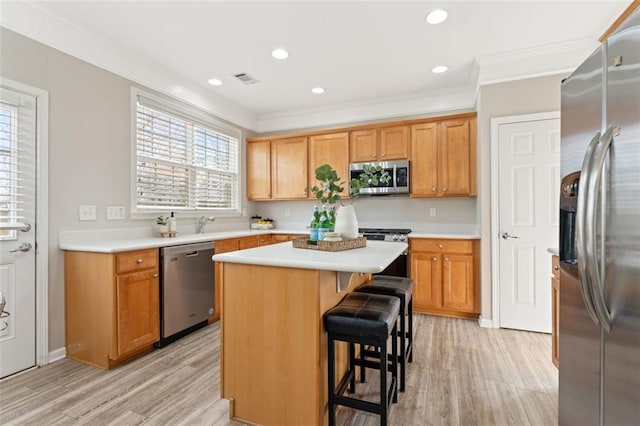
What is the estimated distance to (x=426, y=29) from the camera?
8.72ft

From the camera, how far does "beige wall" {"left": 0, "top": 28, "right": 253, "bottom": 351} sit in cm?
238

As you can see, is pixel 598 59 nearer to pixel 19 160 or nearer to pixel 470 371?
pixel 470 371

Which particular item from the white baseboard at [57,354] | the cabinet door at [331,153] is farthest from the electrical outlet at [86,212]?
the cabinet door at [331,153]

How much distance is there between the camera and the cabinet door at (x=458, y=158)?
3643mm

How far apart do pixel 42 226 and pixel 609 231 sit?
3.36m

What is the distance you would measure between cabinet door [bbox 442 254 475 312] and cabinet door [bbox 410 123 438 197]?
0.84 metres

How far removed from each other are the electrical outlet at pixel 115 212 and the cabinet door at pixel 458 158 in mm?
3479

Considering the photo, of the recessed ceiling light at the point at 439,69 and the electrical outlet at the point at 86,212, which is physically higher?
the recessed ceiling light at the point at 439,69

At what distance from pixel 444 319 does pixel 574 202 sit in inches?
102

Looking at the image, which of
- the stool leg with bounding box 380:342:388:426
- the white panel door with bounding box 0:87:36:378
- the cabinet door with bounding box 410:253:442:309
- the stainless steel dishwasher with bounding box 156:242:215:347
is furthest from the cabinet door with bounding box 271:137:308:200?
the stool leg with bounding box 380:342:388:426

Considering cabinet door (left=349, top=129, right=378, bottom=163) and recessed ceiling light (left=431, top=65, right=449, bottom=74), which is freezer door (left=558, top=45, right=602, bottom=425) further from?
cabinet door (left=349, top=129, right=378, bottom=163)

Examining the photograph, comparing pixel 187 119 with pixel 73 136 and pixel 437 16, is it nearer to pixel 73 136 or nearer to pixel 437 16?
pixel 73 136

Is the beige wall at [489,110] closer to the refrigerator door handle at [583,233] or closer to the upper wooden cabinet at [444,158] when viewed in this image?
the upper wooden cabinet at [444,158]

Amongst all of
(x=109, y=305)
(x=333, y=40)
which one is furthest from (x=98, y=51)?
(x=109, y=305)
